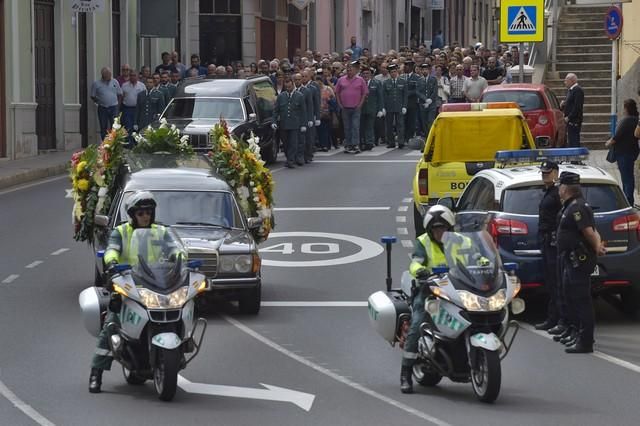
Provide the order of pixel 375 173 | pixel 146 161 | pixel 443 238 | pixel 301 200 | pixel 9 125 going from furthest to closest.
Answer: pixel 9 125
pixel 375 173
pixel 301 200
pixel 146 161
pixel 443 238

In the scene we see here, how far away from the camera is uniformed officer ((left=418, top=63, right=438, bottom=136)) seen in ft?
128

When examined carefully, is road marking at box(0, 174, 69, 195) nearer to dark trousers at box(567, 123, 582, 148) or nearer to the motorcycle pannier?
dark trousers at box(567, 123, 582, 148)

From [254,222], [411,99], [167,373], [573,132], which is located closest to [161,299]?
[167,373]

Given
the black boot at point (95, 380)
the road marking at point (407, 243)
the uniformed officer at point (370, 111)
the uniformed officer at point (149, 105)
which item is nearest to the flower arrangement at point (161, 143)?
the road marking at point (407, 243)

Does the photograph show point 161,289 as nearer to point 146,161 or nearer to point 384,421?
point 384,421

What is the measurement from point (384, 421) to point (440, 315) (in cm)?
104

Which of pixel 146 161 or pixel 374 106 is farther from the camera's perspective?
pixel 374 106

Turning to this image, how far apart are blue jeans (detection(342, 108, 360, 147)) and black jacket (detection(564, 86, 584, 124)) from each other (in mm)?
6839

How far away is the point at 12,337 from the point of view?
15.1 m

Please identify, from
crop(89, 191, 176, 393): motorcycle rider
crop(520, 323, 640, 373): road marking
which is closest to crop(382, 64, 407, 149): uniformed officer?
crop(520, 323, 640, 373): road marking

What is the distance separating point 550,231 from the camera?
15.5m

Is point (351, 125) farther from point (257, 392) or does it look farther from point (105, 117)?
point (257, 392)

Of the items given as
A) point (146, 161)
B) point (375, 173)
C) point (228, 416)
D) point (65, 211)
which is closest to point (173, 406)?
point (228, 416)

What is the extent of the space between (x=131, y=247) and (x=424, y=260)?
220 cm
